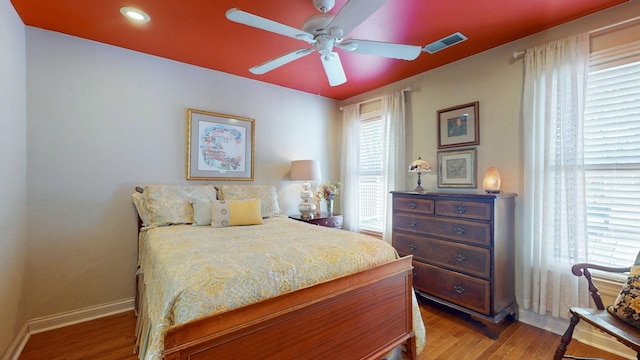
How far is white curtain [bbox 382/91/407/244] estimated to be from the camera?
356 centimetres

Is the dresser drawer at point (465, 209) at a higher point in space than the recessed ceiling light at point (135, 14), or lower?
lower

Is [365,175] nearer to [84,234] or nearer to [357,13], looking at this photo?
[357,13]

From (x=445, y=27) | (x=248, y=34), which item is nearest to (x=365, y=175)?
(x=445, y=27)

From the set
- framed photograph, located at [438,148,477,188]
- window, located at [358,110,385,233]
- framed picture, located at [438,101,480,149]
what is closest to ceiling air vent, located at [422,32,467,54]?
framed picture, located at [438,101,480,149]

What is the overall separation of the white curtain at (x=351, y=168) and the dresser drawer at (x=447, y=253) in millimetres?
1150

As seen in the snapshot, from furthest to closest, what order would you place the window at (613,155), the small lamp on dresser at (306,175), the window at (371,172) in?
1. the window at (371,172)
2. the small lamp on dresser at (306,175)
3. the window at (613,155)

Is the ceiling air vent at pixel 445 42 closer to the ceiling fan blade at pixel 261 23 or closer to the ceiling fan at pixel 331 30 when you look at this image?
the ceiling fan at pixel 331 30

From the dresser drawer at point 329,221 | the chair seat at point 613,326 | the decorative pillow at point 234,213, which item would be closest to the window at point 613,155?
the chair seat at point 613,326

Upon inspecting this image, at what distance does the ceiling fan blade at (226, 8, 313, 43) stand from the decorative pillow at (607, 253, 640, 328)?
2.48 metres

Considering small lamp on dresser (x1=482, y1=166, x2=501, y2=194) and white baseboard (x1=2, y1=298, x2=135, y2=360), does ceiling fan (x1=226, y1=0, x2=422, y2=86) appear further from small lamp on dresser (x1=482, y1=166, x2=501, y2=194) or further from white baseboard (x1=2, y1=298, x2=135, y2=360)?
white baseboard (x1=2, y1=298, x2=135, y2=360)

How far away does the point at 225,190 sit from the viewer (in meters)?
3.10

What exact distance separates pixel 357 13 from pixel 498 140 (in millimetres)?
2022

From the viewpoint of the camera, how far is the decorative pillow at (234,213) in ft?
8.48

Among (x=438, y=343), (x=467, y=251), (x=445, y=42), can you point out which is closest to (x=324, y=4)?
(x=445, y=42)
